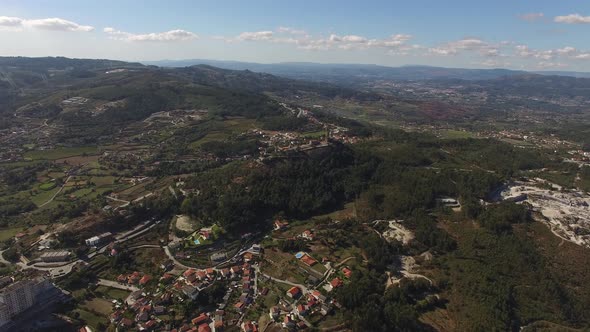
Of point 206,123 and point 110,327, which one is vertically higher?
point 206,123

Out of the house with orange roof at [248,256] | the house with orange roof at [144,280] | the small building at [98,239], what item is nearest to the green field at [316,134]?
the house with orange roof at [248,256]

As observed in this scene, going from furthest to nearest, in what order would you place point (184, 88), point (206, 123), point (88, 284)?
point (184, 88), point (206, 123), point (88, 284)

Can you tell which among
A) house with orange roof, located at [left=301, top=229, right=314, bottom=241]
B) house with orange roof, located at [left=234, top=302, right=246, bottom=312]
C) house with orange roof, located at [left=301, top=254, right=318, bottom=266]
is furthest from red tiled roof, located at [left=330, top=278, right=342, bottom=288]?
house with orange roof, located at [left=301, top=229, right=314, bottom=241]

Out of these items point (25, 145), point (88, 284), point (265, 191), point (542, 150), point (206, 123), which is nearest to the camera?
point (88, 284)

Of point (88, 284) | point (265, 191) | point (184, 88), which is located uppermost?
point (184, 88)

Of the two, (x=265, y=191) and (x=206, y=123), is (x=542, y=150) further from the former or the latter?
(x=206, y=123)

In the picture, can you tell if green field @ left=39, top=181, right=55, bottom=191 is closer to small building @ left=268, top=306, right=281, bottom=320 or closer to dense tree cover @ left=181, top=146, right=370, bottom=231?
dense tree cover @ left=181, top=146, right=370, bottom=231

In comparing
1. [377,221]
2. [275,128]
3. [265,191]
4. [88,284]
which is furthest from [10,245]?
[275,128]

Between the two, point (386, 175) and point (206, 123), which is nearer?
point (386, 175)
